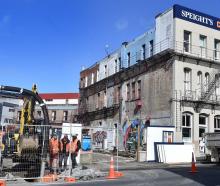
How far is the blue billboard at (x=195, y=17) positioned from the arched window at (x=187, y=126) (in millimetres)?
8346

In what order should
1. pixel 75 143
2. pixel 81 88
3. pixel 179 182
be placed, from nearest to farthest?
pixel 179 182 < pixel 75 143 < pixel 81 88

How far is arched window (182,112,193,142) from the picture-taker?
109ft

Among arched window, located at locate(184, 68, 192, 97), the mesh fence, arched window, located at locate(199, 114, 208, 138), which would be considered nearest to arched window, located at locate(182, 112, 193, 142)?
arched window, located at locate(199, 114, 208, 138)

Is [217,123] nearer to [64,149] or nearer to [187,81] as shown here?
[187,81]

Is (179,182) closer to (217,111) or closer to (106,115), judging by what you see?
(217,111)

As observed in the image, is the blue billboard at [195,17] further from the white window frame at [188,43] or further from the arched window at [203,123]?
the arched window at [203,123]

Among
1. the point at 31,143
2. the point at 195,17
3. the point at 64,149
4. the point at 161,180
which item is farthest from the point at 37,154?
the point at 195,17

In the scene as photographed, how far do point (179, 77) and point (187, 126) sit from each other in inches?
162

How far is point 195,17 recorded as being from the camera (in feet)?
117

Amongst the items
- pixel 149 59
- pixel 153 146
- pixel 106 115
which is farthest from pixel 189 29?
pixel 106 115

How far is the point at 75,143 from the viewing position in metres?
18.9

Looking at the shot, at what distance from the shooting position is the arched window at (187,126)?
109ft

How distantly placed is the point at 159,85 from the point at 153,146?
740 centimetres

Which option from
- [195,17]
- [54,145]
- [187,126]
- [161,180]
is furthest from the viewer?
[195,17]
